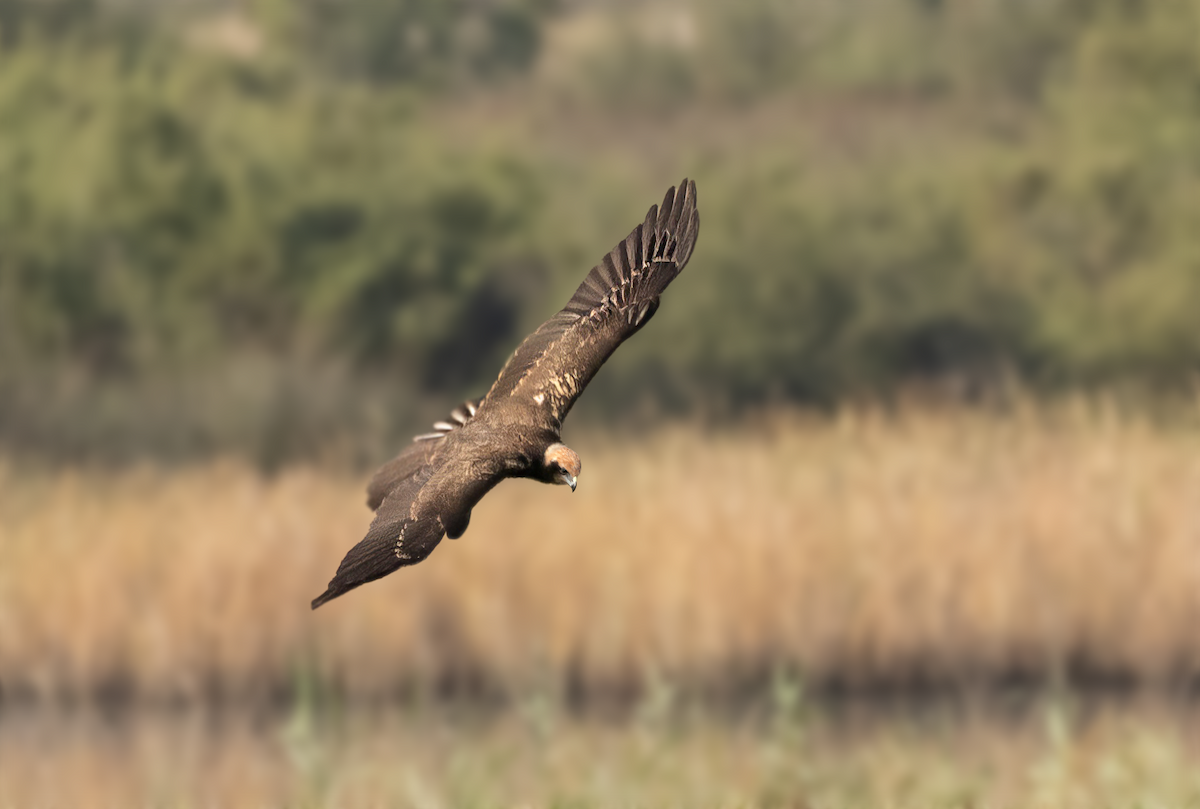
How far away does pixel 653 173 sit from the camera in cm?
2727

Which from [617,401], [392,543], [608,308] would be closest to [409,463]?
[392,543]

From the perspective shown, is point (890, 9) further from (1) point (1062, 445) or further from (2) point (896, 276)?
(1) point (1062, 445)

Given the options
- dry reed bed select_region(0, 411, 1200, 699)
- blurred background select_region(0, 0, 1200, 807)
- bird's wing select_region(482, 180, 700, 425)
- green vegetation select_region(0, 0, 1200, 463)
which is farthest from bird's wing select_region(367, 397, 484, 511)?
green vegetation select_region(0, 0, 1200, 463)

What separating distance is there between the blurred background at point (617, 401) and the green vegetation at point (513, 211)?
7cm

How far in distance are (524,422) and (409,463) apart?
41 cm

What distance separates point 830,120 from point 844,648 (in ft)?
58.8

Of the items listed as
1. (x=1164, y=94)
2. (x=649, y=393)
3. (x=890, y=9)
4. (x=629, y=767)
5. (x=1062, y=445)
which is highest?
(x=890, y=9)

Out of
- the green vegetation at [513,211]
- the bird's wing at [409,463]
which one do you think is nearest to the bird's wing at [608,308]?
the bird's wing at [409,463]

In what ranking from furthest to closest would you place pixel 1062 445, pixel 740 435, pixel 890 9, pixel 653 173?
pixel 890 9 < pixel 653 173 < pixel 740 435 < pixel 1062 445

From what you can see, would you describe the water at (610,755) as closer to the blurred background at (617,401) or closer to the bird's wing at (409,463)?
the blurred background at (617,401)

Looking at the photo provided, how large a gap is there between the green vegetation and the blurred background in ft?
0.23

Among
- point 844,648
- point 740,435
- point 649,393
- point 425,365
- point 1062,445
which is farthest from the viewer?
point 425,365

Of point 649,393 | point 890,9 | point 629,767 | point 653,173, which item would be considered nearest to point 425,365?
point 649,393

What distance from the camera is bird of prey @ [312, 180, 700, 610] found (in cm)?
536
